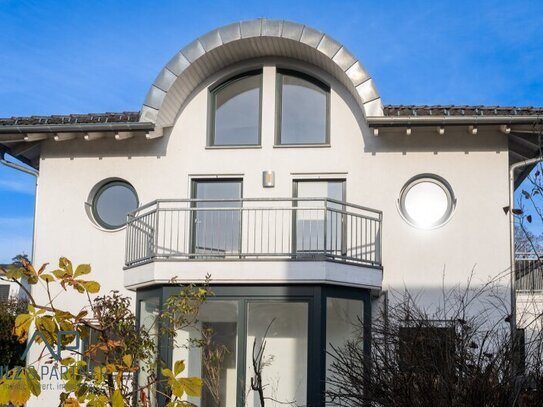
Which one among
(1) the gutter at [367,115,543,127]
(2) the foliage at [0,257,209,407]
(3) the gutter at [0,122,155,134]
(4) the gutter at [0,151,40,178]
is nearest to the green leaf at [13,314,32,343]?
(2) the foliage at [0,257,209,407]

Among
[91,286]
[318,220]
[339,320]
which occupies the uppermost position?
[318,220]

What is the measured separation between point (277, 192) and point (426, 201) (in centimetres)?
252

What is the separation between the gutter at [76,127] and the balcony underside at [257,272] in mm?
2515

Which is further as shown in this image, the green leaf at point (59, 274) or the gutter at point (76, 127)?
the gutter at point (76, 127)

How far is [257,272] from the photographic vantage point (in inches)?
483

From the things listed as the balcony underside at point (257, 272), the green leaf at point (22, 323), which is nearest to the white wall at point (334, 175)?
the balcony underside at point (257, 272)

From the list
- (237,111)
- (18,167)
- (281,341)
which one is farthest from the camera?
(18,167)

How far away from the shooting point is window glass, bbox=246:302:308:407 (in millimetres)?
12359

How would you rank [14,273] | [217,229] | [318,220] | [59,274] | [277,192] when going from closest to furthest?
[14,273] → [59,274] → [217,229] → [318,220] → [277,192]

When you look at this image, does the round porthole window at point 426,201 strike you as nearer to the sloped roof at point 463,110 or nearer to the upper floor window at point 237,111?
the sloped roof at point 463,110

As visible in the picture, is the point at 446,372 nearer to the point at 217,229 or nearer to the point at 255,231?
the point at 255,231

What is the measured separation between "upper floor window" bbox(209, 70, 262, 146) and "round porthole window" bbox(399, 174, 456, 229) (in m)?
2.77

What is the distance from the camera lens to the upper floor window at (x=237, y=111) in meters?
14.4

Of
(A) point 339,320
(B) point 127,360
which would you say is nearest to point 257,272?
(A) point 339,320
